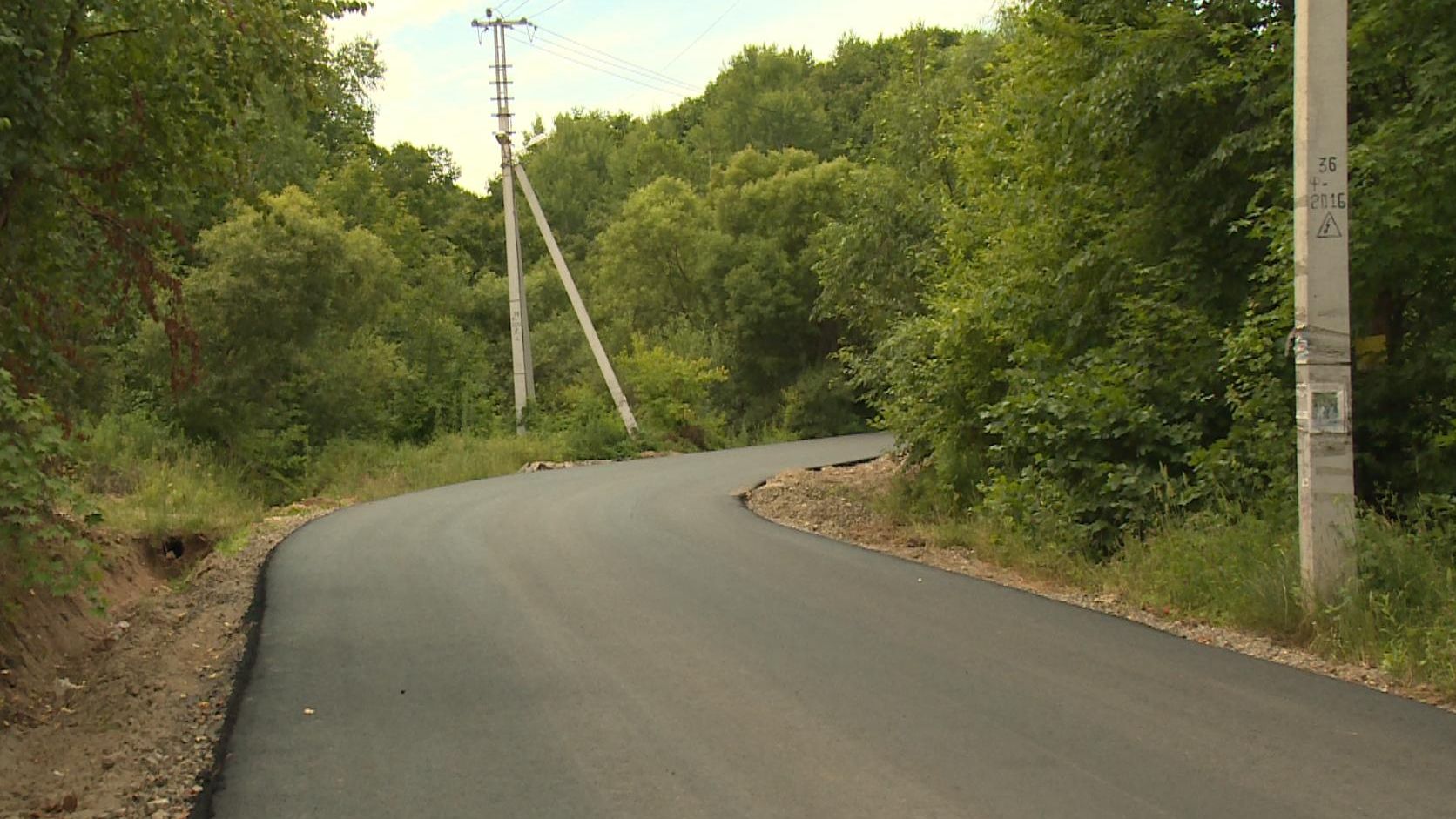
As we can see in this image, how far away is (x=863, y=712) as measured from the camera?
6.73 m

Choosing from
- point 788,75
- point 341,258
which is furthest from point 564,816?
point 788,75

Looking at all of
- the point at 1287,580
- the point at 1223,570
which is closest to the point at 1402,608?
the point at 1287,580

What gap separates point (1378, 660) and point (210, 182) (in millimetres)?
9310

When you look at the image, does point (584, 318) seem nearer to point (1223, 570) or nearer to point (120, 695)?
point (1223, 570)

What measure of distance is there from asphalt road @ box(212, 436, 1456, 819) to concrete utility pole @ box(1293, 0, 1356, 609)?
4.03 feet

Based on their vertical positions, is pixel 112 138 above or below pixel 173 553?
above

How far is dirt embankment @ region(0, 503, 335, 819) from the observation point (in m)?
6.14

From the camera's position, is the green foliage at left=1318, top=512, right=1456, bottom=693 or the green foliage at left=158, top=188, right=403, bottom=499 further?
the green foliage at left=158, top=188, right=403, bottom=499

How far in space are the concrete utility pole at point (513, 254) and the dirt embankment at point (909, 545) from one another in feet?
39.2

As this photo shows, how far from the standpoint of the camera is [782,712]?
22.3 ft

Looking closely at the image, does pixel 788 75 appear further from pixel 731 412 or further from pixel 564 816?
pixel 564 816

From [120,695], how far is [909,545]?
27.5 ft

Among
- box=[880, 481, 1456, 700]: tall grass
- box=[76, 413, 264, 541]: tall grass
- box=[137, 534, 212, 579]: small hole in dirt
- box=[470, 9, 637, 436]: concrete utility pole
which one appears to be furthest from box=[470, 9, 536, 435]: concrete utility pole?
box=[880, 481, 1456, 700]: tall grass

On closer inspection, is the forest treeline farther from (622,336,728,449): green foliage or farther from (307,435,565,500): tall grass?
(622,336,728,449): green foliage
